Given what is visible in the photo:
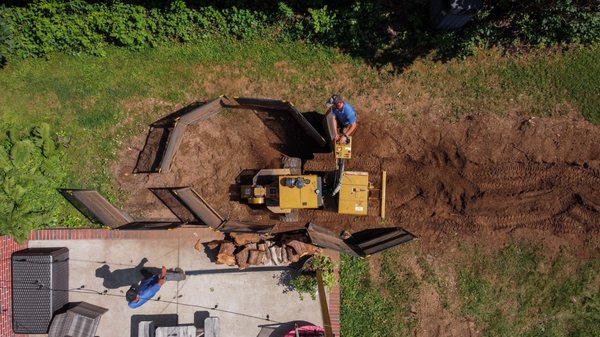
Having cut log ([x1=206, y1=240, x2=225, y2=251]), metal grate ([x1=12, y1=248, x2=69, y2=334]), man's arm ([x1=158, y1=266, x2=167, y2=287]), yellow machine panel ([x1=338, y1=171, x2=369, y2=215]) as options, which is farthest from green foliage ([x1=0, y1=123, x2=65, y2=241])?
yellow machine panel ([x1=338, y1=171, x2=369, y2=215])

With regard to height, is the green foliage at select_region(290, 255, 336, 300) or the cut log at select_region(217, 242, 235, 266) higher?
the cut log at select_region(217, 242, 235, 266)

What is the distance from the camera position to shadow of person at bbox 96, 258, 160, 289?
12.0 metres

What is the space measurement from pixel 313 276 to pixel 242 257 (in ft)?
→ 6.80

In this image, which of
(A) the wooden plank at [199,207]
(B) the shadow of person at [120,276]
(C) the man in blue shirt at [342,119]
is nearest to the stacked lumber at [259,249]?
(A) the wooden plank at [199,207]

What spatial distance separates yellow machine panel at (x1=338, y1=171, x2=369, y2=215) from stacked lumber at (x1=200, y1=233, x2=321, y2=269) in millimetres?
1893

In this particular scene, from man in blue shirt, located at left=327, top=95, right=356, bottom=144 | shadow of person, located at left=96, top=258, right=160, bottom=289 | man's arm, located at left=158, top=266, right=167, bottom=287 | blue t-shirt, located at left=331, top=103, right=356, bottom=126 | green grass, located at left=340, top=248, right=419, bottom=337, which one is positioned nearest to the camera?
man in blue shirt, located at left=327, top=95, right=356, bottom=144

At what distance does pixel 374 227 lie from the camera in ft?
38.6

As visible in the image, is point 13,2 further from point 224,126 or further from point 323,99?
point 323,99

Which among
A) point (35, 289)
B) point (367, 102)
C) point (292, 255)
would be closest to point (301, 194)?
point (292, 255)

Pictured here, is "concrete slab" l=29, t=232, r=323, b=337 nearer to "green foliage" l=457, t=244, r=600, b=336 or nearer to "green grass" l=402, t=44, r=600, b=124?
"green foliage" l=457, t=244, r=600, b=336

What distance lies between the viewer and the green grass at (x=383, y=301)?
11719 mm

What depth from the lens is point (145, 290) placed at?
36.5 ft

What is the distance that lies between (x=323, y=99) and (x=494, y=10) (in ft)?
17.4

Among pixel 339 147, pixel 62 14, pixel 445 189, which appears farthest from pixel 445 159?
pixel 62 14
